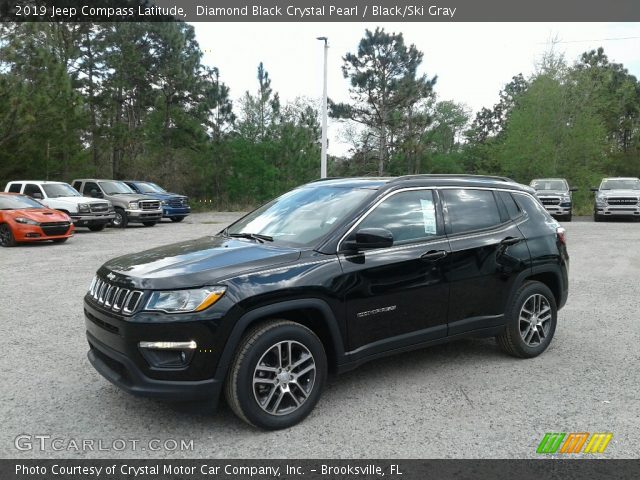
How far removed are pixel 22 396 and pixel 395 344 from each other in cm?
290

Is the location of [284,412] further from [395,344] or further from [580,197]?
[580,197]

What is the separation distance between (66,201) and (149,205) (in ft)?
11.6

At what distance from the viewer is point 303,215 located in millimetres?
4465

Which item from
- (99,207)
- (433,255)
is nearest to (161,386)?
(433,255)

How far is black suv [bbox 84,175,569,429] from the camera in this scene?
3314 millimetres

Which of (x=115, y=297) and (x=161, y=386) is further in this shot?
(x=115, y=297)

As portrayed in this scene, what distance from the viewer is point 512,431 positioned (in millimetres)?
3521

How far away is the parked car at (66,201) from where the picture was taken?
17406 mm

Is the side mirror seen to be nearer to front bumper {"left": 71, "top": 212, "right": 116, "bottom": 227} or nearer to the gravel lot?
the gravel lot

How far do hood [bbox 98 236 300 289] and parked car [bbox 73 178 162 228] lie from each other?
55.2ft

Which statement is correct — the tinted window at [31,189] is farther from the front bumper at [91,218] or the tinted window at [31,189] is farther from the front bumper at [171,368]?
the front bumper at [171,368]

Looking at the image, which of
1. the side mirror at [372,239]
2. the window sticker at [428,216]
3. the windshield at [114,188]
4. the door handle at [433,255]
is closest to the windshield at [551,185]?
the windshield at [114,188]

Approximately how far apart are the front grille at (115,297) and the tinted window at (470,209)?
2633 millimetres

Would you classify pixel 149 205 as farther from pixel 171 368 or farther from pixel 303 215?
pixel 171 368
